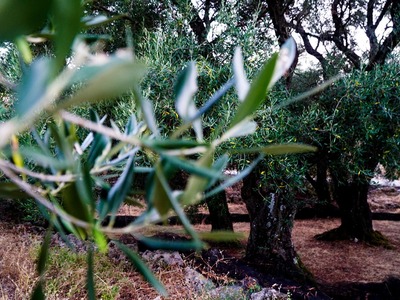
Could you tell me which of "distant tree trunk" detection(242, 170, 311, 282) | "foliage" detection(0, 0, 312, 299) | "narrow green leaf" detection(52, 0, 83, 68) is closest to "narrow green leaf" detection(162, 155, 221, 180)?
"foliage" detection(0, 0, 312, 299)

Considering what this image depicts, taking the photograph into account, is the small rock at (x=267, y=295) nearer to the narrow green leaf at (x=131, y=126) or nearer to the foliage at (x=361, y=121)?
the foliage at (x=361, y=121)

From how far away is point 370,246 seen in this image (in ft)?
22.8

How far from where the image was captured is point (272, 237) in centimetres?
454

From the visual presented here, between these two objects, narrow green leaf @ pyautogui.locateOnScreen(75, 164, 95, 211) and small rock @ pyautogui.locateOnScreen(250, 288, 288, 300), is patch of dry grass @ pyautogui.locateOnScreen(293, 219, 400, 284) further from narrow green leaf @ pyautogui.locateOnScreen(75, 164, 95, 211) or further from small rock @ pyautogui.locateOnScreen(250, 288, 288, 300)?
narrow green leaf @ pyautogui.locateOnScreen(75, 164, 95, 211)

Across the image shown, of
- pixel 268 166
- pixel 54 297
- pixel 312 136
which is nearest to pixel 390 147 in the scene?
pixel 312 136

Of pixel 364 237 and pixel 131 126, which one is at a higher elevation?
pixel 131 126

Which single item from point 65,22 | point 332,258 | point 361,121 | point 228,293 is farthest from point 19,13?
point 332,258

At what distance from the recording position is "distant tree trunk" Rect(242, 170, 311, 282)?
14.6 feet

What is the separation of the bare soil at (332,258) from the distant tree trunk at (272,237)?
1.77ft

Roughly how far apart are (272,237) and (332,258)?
235 cm

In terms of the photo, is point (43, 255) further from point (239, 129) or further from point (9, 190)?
point (239, 129)

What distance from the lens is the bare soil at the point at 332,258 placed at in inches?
Answer: 130

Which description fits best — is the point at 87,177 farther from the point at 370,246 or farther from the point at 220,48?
the point at 370,246

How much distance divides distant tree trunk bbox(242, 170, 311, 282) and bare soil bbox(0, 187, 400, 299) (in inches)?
21.2
